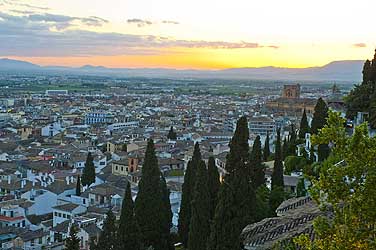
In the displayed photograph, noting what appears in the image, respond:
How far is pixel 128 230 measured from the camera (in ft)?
66.0

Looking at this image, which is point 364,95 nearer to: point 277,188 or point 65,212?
point 277,188

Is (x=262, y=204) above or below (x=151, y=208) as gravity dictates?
above

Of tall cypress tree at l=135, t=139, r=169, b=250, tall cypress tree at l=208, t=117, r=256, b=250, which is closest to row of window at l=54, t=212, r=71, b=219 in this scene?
tall cypress tree at l=135, t=139, r=169, b=250

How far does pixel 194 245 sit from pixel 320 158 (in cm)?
871

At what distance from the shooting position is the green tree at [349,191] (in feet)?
19.0

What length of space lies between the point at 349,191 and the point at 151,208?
15970 mm

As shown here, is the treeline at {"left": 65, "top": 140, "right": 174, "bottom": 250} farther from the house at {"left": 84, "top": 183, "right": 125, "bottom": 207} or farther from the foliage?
the house at {"left": 84, "top": 183, "right": 125, "bottom": 207}

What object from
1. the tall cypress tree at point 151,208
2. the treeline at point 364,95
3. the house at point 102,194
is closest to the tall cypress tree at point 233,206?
the tall cypress tree at point 151,208

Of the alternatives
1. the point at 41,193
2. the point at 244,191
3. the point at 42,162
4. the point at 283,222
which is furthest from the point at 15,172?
the point at 283,222

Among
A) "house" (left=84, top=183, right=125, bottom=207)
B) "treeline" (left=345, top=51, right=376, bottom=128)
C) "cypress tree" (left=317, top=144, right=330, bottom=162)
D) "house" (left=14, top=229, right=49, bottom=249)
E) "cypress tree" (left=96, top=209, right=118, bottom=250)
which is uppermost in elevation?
"treeline" (left=345, top=51, right=376, bottom=128)

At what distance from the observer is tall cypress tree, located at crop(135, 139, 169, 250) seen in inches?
841

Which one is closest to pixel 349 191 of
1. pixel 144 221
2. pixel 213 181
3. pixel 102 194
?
pixel 213 181

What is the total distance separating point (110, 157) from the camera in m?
50.6

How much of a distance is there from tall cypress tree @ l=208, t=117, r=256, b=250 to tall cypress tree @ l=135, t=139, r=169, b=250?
5.04 meters
